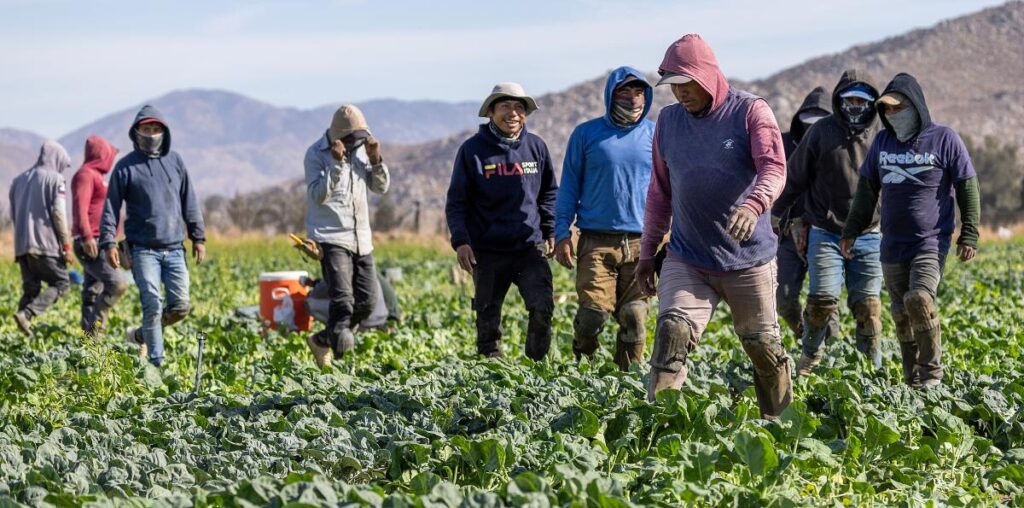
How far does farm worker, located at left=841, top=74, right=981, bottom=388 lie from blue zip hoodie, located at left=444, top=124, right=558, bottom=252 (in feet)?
7.15

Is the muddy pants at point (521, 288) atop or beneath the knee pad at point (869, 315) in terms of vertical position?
atop

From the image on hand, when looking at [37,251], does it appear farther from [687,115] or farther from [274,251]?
[274,251]

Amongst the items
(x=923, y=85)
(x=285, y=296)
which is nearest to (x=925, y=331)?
(x=285, y=296)

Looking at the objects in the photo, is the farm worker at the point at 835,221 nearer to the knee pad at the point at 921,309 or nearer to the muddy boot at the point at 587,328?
the knee pad at the point at 921,309

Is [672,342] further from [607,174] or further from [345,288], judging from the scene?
[345,288]

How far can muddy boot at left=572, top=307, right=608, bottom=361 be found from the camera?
26.1 ft

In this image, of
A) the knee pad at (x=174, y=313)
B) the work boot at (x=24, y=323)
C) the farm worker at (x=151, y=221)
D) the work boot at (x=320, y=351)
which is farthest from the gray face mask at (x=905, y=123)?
the work boot at (x=24, y=323)

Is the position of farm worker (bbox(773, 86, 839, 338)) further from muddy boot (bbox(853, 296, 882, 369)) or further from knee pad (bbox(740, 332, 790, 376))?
knee pad (bbox(740, 332, 790, 376))

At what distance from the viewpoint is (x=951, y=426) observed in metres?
5.97

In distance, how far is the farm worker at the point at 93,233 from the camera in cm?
1055

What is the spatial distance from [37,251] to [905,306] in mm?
7808

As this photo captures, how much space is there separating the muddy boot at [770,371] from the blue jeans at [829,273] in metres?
2.39

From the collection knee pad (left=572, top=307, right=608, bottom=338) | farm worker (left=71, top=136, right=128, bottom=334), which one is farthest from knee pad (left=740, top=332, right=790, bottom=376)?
farm worker (left=71, top=136, right=128, bottom=334)

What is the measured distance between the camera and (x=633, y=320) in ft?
26.1
